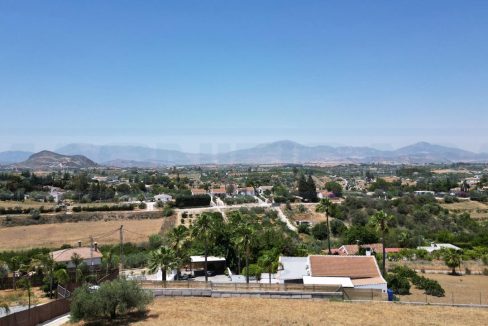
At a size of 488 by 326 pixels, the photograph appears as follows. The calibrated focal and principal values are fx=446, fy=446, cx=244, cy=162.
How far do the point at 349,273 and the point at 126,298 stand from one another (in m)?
17.9

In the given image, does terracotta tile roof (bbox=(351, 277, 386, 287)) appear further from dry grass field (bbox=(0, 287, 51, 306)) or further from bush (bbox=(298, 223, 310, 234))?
bush (bbox=(298, 223, 310, 234))

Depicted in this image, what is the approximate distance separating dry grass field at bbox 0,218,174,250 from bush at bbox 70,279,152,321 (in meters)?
41.0

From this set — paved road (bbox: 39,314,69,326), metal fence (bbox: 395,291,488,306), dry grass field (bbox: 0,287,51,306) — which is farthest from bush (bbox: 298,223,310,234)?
paved road (bbox: 39,314,69,326)

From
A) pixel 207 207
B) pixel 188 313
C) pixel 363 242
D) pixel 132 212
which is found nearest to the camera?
pixel 188 313

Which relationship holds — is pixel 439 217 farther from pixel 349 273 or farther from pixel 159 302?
pixel 159 302

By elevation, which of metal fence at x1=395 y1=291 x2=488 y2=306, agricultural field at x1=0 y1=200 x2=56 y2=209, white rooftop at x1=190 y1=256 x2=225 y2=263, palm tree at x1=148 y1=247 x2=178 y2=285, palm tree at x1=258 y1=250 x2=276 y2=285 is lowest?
agricultural field at x1=0 y1=200 x2=56 y2=209

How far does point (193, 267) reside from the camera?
43688mm

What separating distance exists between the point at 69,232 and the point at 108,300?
180 ft

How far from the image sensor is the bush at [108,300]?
25453 millimetres

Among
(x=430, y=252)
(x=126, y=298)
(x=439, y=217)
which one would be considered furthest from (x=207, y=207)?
(x=126, y=298)

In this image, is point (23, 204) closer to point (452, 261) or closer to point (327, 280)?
point (327, 280)

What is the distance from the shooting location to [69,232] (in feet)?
249

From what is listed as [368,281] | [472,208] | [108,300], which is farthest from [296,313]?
[472,208]

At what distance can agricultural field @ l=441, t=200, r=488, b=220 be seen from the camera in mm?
91625
